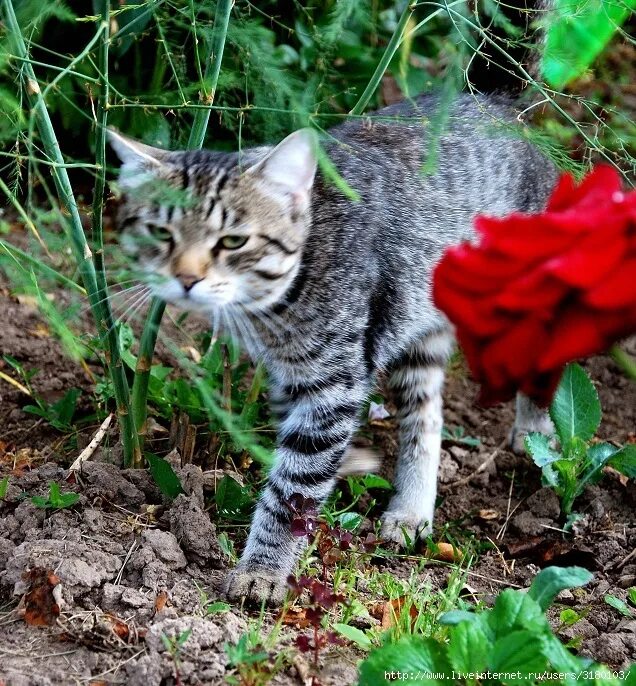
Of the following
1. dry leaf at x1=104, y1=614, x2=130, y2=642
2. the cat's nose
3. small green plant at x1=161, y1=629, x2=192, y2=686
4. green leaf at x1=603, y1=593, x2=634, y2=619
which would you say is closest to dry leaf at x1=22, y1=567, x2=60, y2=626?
dry leaf at x1=104, y1=614, x2=130, y2=642

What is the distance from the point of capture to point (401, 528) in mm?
2844

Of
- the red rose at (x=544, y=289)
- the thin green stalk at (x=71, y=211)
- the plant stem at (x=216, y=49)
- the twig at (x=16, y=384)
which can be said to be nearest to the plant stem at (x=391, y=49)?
the plant stem at (x=216, y=49)

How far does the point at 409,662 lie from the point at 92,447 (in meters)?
1.37

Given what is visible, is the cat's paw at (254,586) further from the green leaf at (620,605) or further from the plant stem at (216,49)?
the plant stem at (216,49)

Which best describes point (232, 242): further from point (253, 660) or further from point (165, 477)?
point (253, 660)

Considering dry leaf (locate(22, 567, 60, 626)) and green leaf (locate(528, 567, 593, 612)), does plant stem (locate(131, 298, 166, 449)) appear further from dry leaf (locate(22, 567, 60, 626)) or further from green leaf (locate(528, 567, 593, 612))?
green leaf (locate(528, 567, 593, 612))

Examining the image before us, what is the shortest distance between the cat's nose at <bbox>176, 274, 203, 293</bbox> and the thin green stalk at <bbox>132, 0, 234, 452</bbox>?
0.46 feet

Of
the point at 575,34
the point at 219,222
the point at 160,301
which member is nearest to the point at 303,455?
the point at 160,301

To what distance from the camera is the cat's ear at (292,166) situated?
233cm

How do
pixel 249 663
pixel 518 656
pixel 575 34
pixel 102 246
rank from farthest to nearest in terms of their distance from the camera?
pixel 575 34
pixel 102 246
pixel 249 663
pixel 518 656

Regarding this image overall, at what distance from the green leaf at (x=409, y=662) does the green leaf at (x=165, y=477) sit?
3.20 feet

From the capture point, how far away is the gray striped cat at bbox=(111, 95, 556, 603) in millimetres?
2383

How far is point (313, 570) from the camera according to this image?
2512 mm

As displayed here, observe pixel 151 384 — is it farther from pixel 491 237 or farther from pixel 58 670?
pixel 491 237
